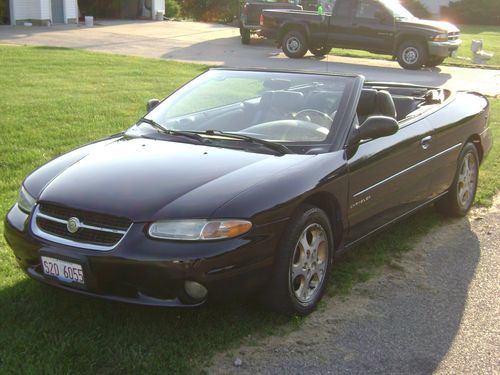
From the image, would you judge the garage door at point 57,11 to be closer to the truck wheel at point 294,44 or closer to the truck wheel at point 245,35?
the truck wheel at point 245,35

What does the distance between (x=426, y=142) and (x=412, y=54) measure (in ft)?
46.4

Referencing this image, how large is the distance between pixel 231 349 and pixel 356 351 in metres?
0.66

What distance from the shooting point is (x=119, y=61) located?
15.2 m

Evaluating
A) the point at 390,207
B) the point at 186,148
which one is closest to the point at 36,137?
the point at 186,148

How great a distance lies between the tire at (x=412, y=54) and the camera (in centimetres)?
1845

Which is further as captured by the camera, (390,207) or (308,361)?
(390,207)

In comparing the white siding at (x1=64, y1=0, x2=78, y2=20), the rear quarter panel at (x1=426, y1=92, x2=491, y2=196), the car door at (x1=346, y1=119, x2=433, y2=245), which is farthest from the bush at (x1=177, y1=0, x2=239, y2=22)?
the car door at (x1=346, y1=119, x2=433, y2=245)

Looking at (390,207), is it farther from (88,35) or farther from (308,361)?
(88,35)

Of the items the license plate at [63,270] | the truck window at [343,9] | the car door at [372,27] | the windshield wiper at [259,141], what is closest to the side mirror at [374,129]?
the windshield wiper at [259,141]

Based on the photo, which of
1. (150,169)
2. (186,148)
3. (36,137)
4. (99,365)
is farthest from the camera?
(36,137)

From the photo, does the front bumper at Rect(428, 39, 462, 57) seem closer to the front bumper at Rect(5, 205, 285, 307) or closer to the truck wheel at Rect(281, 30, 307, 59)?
the truck wheel at Rect(281, 30, 307, 59)

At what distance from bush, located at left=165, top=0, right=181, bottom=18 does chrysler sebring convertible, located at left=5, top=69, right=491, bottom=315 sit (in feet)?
95.5

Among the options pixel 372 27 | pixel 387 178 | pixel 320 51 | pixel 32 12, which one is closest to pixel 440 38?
pixel 372 27

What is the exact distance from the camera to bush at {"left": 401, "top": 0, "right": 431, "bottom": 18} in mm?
44297
